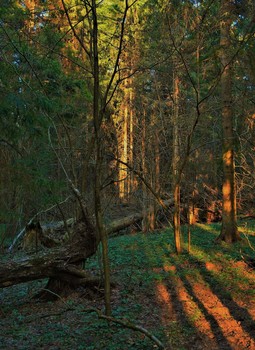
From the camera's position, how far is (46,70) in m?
9.77


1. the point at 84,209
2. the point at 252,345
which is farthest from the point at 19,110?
the point at 252,345

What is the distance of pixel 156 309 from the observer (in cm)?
597

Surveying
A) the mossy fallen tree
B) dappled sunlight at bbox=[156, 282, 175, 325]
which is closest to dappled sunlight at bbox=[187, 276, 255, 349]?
dappled sunlight at bbox=[156, 282, 175, 325]

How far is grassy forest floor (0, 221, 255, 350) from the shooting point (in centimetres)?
472

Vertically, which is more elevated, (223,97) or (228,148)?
(223,97)

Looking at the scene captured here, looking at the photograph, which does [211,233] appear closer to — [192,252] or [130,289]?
[192,252]

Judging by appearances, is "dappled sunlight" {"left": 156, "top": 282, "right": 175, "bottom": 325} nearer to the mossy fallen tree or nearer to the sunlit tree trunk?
the mossy fallen tree

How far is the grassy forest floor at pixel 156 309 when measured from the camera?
15.5 feet

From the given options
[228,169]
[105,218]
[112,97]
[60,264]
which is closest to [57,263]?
[60,264]

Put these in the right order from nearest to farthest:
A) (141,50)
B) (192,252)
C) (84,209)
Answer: (84,209)
(192,252)
(141,50)

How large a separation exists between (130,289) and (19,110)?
4.13 metres

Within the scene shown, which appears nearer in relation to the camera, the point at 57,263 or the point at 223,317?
the point at 223,317

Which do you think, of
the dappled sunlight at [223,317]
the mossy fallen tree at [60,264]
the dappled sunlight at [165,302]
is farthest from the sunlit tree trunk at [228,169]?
the mossy fallen tree at [60,264]

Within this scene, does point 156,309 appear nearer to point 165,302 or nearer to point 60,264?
point 165,302
